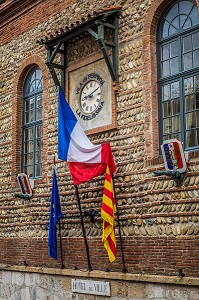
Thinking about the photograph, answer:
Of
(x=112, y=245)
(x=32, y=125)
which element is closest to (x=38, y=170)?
(x=32, y=125)

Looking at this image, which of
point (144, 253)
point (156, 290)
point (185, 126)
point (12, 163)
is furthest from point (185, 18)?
point (12, 163)

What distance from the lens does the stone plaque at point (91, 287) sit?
10013mm

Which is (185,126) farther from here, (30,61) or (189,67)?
(30,61)

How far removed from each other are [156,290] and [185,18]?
17.0ft

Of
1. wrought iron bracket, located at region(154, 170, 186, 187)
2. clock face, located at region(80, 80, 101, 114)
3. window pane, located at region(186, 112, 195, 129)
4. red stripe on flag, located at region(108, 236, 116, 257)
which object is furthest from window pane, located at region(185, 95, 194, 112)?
red stripe on flag, located at region(108, 236, 116, 257)

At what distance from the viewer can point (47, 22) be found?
13.1m

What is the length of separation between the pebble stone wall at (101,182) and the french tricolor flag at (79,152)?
60 cm

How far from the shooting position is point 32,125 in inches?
529

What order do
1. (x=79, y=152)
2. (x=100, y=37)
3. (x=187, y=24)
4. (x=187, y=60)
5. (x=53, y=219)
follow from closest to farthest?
(x=187, y=60)
(x=187, y=24)
(x=79, y=152)
(x=100, y=37)
(x=53, y=219)

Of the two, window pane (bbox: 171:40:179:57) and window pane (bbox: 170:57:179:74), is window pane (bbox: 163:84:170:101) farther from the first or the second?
window pane (bbox: 171:40:179:57)

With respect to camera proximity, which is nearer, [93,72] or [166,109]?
[166,109]

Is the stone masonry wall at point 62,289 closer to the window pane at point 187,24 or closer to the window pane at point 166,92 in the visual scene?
the window pane at point 166,92

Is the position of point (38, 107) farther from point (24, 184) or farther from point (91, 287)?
point (91, 287)

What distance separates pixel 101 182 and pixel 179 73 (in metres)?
2.83
